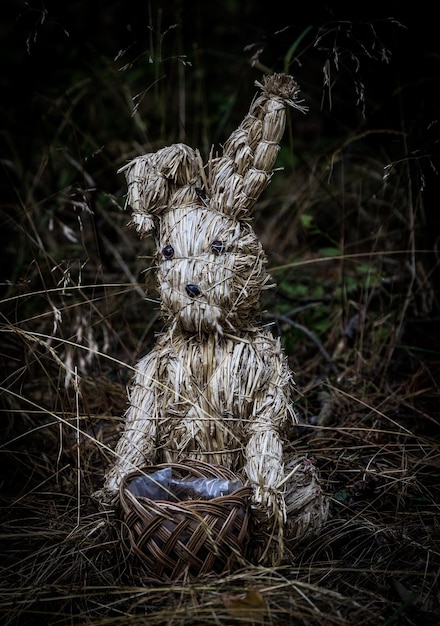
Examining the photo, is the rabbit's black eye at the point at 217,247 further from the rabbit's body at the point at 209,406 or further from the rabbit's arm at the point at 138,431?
the rabbit's arm at the point at 138,431

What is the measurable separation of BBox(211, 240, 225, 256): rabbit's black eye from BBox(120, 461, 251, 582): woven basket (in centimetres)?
65

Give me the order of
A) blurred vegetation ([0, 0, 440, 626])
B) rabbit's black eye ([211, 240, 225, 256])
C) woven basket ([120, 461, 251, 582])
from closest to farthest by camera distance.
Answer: woven basket ([120, 461, 251, 582]) → blurred vegetation ([0, 0, 440, 626]) → rabbit's black eye ([211, 240, 225, 256])

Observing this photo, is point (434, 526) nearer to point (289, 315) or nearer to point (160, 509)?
point (160, 509)

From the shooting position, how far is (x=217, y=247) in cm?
173

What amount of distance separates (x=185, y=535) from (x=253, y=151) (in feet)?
3.47

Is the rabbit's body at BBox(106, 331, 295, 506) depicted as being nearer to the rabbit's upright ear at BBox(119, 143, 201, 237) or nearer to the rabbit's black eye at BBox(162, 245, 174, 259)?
the rabbit's black eye at BBox(162, 245, 174, 259)

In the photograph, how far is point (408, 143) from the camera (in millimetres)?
2773

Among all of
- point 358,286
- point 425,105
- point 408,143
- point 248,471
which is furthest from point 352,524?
point 425,105

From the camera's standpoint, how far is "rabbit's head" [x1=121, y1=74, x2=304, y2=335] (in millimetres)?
→ 1737

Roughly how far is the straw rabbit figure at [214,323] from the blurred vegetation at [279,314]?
169 mm

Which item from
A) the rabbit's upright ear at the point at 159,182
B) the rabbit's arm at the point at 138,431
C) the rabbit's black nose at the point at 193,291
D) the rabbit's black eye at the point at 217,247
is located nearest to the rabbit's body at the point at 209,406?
the rabbit's arm at the point at 138,431

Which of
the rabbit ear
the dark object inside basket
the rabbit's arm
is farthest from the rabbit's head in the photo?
the dark object inside basket

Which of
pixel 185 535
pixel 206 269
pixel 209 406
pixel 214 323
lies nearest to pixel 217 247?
pixel 206 269

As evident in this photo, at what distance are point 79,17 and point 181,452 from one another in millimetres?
4078
